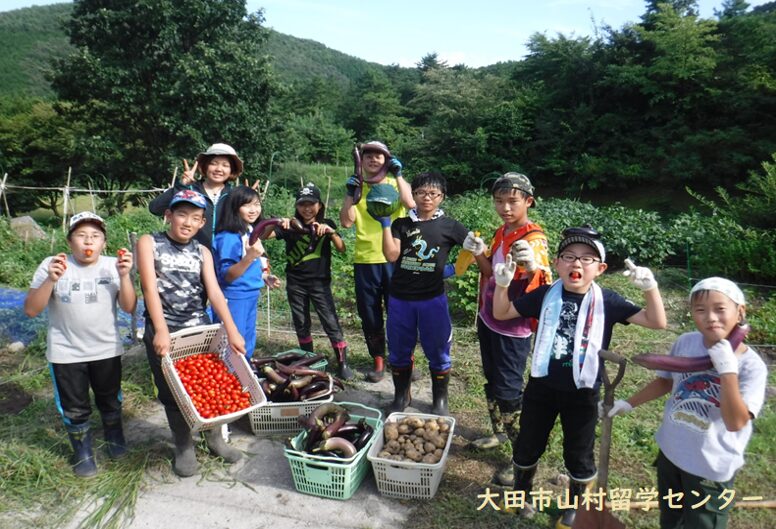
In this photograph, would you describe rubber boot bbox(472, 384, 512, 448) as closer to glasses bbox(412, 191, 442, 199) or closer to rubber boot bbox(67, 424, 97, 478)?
glasses bbox(412, 191, 442, 199)

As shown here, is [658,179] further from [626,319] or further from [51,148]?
[51,148]

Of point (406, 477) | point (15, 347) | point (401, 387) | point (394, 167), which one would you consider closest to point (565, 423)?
point (406, 477)

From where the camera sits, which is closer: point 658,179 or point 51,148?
point 658,179

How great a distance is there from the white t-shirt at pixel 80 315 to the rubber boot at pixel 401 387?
193 centimetres

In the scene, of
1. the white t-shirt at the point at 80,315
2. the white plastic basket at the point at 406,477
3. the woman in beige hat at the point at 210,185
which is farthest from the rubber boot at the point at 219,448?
the woman in beige hat at the point at 210,185

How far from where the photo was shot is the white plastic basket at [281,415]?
3.56 metres

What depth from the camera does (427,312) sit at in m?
3.56

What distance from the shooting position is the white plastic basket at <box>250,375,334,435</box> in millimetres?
3557

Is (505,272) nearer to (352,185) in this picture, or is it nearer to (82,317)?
(352,185)

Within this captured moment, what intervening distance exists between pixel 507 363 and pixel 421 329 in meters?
0.73

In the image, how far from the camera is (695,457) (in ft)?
7.07

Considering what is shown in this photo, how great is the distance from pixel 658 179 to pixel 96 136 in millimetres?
17224

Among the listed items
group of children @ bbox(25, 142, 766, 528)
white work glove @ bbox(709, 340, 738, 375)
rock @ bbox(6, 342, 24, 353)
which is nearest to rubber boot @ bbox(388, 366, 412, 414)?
group of children @ bbox(25, 142, 766, 528)

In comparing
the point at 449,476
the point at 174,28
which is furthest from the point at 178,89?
the point at 449,476
